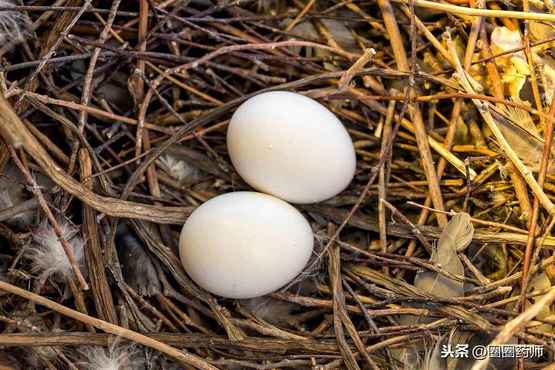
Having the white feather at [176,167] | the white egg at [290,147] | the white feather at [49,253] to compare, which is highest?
the white egg at [290,147]

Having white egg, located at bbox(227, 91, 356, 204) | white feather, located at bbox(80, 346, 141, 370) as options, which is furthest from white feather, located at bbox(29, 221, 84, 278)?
white egg, located at bbox(227, 91, 356, 204)

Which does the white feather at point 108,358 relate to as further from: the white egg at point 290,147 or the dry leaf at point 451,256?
the dry leaf at point 451,256

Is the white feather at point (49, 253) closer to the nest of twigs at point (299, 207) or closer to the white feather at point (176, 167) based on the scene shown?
the nest of twigs at point (299, 207)

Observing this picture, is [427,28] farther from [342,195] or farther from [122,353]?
[122,353]

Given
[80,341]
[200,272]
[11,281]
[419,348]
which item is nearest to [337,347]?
[419,348]

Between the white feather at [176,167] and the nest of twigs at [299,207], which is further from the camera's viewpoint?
the white feather at [176,167]

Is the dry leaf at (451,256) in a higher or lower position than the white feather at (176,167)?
lower

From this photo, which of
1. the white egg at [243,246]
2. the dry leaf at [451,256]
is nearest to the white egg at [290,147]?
the white egg at [243,246]
